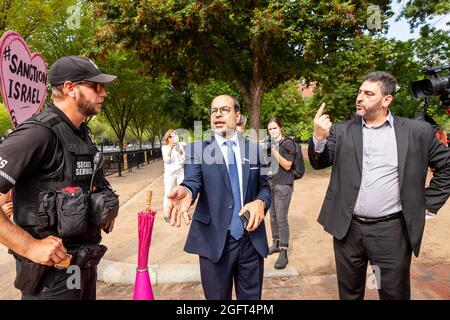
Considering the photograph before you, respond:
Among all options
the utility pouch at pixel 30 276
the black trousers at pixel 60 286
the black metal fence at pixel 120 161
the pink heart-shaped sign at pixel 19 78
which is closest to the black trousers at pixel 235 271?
the black trousers at pixel 60 286

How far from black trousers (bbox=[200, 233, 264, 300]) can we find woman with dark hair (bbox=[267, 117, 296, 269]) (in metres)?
2.28

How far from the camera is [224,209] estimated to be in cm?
253

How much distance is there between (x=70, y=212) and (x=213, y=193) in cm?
104

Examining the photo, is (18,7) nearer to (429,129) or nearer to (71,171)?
(71,171)

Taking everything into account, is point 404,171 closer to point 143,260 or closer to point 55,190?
point 143,260

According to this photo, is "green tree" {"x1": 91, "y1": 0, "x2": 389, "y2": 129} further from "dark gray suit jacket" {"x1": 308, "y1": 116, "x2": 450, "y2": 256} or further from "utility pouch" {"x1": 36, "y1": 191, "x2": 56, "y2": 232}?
"utility pouch" {"x1": 36, "y1": 191, "x2": 56, "y2": 232}

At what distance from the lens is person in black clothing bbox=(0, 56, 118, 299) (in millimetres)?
1819

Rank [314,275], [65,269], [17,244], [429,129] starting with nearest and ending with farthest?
[17,244], [65,269], [429,129], [314,275]

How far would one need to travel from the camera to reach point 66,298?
6.79 ft

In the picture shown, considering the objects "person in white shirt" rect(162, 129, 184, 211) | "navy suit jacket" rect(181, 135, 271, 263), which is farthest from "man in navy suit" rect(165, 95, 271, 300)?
"person in white shirt" rect(162, 129, 184, 211)

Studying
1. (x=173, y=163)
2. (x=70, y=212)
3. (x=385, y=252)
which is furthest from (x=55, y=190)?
(x=173, y=163)

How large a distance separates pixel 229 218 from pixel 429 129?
1.88m

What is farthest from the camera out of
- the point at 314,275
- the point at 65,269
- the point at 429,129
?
the point at 314,275
